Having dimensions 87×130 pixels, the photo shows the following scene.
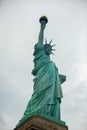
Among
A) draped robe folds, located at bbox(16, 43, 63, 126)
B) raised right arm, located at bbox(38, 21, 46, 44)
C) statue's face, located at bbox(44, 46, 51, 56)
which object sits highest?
raised right arm, located at bbox(38, 21, 46, 44)

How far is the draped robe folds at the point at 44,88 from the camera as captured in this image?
21.5m

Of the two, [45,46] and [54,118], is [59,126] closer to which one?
[54,118]

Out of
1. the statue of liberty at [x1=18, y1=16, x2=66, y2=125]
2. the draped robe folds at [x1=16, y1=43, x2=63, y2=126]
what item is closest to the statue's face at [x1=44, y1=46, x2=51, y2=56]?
the statue of liberty at [x1=18, y1=16, x2=66, y2=125]

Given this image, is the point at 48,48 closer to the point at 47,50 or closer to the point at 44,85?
the point at 47,50

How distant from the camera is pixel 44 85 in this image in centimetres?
2289

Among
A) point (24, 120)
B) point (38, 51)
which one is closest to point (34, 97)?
point (24, 120)

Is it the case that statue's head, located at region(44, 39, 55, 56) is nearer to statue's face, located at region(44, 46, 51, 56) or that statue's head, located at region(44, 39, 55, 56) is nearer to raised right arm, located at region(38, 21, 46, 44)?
statue's face, located at region(44, 46, 51, 56)

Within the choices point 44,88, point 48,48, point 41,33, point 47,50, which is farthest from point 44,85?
point 41,33

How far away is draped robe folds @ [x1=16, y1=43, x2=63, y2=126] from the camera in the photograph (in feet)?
70.6

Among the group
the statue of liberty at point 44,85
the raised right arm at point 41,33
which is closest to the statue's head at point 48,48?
the statue of liberty at point 44,85

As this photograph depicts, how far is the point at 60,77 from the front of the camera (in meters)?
24.6

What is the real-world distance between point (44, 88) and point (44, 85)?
270mm

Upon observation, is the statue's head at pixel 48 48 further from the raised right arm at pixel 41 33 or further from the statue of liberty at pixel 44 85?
the raised right arm at pixel 41 33

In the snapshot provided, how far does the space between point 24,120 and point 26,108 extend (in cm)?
207
